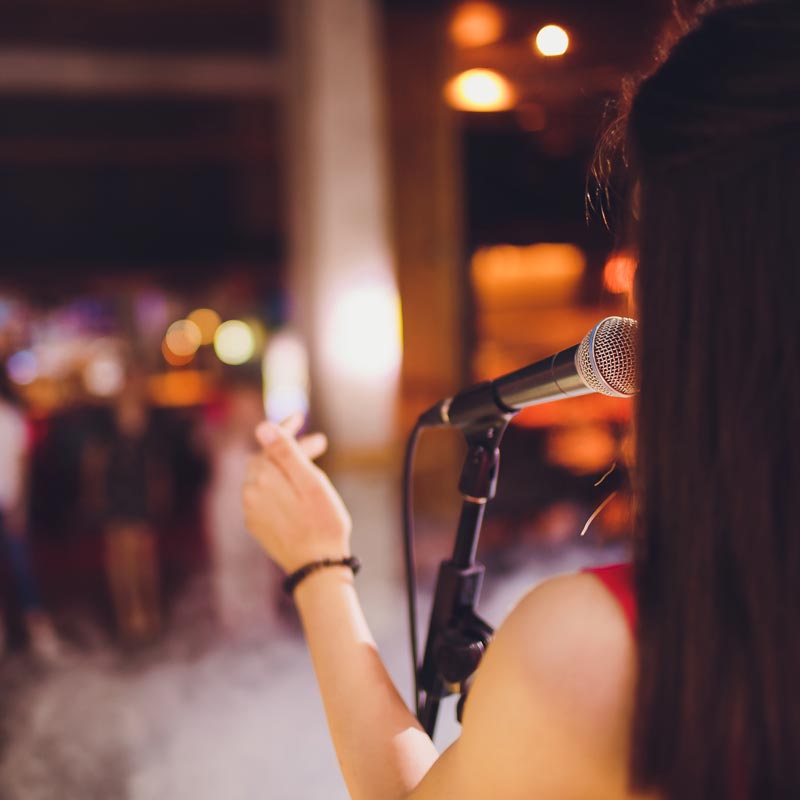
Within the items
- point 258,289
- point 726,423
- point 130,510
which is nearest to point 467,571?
point 726,423

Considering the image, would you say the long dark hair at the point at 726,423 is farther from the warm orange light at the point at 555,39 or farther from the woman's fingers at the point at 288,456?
the warm orange light at the point at 555,39

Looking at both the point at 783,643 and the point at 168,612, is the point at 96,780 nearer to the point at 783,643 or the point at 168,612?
the point at 168,612

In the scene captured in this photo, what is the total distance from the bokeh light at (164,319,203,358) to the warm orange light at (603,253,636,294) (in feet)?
31.9

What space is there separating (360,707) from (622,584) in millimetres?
297

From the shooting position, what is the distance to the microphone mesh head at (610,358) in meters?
0.64

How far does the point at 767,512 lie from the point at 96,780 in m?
2.94

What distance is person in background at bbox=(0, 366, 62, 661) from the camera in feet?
12.9

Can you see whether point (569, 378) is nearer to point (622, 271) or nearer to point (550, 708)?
point (622, 271)

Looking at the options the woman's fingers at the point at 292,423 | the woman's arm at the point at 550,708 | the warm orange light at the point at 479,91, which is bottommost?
the woman's arm at the point at 550,708

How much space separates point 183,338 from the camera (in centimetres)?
1014

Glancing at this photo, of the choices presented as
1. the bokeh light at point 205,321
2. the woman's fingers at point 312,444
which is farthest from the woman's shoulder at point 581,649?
the bokeh light at point 205,321

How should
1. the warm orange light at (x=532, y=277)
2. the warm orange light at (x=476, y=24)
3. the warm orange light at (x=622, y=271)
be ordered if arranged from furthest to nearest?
1. the warm orange light at (x=532, y=277)
2. the warm orange light at (x=476, y=24)
3. the warm orange light at (x=622, y=271)

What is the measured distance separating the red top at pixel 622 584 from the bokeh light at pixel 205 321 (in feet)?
32.8

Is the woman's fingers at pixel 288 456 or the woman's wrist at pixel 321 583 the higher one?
the woman's fingers at pixel 288 456
